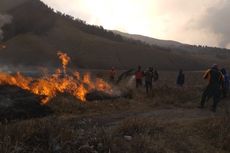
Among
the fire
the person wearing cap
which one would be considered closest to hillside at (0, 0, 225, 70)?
the fire

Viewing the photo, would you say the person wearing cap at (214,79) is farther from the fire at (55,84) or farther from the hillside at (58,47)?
the hillside at (58,47)

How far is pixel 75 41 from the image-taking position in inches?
3228

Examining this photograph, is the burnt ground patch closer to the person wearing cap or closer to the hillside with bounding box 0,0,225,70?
the person wearing cap

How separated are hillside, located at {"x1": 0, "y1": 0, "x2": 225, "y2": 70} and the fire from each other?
34295mm

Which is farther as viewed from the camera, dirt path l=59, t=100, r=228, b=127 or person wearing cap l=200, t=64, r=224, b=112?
person wearing cap l=200, t=64, r=224, b=112

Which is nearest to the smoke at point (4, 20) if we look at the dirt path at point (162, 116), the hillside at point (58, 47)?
the hillside at point (58, 47)

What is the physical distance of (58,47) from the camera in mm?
75062

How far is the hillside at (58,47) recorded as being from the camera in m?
64.8

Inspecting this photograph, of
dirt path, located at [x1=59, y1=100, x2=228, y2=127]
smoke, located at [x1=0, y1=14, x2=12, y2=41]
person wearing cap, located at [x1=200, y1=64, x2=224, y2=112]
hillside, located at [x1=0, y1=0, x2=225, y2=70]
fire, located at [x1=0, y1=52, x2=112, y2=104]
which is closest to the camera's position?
dirt path, located at [x1=59, y1=100, x2=228, y2=127]

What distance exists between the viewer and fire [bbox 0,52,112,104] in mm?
18359

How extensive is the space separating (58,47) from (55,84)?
55.3 meters

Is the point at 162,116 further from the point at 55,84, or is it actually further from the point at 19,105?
the point at 55,84

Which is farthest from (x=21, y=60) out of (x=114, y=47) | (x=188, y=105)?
(x=188, y=105)

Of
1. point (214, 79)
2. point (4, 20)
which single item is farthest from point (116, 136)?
point (4, 20)
